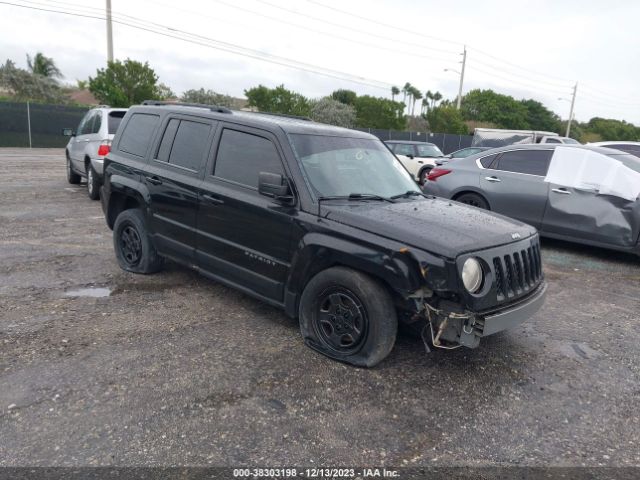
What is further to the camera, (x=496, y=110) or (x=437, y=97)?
(x=437, y=97)

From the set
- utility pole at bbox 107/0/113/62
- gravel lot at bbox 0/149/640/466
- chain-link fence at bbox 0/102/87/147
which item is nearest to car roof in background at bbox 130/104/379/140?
gravel lot at bbox 0/149/640/466

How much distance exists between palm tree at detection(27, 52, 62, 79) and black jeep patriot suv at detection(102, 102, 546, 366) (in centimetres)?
5204

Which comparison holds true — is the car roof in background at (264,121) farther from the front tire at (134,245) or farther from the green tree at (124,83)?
the green tree at (124,83)

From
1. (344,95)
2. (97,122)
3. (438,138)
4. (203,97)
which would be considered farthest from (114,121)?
(344,95)

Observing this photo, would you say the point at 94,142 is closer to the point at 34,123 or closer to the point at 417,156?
the point at 417,156

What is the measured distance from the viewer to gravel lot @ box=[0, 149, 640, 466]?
2.73 m

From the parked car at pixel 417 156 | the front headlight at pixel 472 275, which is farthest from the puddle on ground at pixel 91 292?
the parked car at pixel 417 156

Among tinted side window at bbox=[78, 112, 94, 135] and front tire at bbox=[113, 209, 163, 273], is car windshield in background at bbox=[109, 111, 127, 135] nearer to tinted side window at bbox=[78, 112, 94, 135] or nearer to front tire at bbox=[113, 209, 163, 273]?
tinted side window at bbox=[78, 112, 94, 135]

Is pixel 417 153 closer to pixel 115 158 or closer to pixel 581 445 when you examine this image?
pixel 115 158

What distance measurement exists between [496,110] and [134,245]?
293 ft

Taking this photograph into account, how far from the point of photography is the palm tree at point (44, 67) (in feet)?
158

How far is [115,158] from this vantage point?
17.9 feet

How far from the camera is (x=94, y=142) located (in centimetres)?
916

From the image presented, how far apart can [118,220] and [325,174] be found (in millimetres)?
2698
